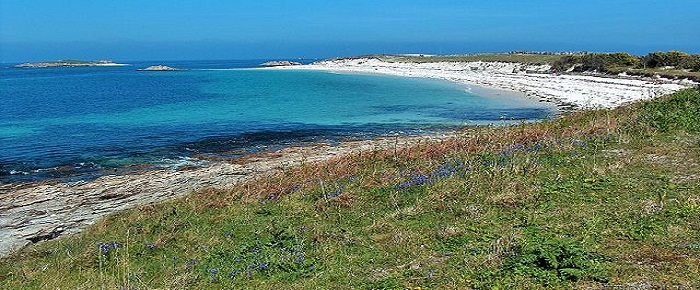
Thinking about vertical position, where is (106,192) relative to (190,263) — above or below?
below

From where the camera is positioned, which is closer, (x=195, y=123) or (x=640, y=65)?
(x=195, y=123)

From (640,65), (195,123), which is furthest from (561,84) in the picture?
(195,123)

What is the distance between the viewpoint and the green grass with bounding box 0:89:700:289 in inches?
276

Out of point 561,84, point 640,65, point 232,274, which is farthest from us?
point 640,65

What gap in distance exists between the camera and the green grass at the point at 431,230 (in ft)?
23.0

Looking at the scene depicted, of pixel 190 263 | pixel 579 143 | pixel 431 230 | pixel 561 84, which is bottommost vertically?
pixel 190 263

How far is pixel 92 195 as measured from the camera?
16.3 meters

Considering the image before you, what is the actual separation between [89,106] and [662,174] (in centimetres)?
4951

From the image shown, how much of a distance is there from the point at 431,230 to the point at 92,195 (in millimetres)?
12067

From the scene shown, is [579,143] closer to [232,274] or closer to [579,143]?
[579,143]

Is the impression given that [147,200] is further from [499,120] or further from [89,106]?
[89,106]

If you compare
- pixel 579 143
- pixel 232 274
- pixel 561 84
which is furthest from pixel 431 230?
pixel 561 84

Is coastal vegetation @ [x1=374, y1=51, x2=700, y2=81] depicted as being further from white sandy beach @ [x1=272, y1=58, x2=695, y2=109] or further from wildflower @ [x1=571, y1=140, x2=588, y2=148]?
wildflower @ [x1=571, y1=140, x2=588, y2=148]

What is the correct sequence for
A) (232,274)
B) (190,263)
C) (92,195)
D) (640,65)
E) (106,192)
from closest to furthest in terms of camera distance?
(232,274) → (190,263) → (92,195) → (106,192) → (640,65)
